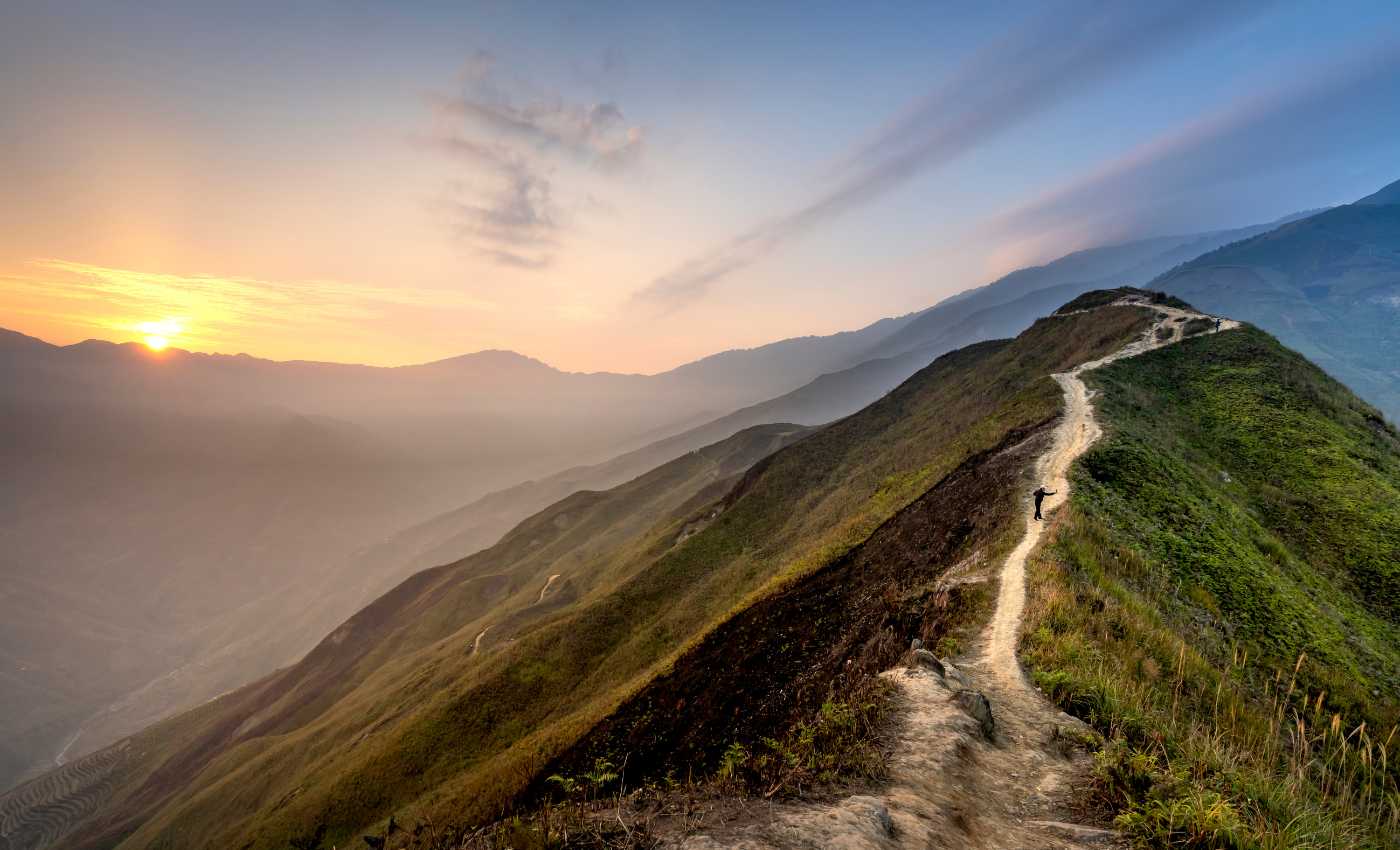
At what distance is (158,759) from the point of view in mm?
110812

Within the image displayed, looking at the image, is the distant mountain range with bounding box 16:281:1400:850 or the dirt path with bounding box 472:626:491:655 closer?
the distant mountain range with bounding box 16:281:1400:850

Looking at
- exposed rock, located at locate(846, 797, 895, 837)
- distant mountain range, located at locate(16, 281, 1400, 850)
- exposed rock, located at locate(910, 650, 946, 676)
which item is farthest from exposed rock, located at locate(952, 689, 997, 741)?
exposed rock, located at locate(846, 797, 895, 837)

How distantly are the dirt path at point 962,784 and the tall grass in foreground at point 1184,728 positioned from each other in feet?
1.86

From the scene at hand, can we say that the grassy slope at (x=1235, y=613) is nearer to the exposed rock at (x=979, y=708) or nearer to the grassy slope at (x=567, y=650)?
the exposed rock at (x=979, y=708)

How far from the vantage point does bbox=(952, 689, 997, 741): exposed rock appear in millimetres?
8477

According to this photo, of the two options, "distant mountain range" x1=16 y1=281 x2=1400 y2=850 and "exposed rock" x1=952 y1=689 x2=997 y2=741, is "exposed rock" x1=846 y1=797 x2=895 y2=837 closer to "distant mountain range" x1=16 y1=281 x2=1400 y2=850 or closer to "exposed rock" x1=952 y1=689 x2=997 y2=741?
"distant mountain range" x1=16 y1=281 x2=1400 y2=850

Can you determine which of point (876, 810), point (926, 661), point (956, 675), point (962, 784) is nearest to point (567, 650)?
point (926, 661)

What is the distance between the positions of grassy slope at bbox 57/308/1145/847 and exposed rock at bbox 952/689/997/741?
22.0 m

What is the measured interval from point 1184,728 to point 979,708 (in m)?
3.11

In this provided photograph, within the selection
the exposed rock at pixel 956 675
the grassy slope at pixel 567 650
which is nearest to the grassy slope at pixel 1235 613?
the exposed rock at pixel 956 675

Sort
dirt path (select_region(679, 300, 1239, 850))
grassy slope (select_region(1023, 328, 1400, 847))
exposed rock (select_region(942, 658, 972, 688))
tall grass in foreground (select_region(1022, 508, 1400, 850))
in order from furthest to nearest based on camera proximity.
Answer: exposed rock (select_region(942, 658, 972, 688)), grassy slope (select_region(1023, 328, 1400, 847)), dirt path (select_region(679, 300, 1239, 850)), tall grass in foreground (select_region(1022, 508, 1400, 850))

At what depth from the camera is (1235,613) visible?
16.1m

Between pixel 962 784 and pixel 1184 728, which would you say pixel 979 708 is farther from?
pixel 1184 728

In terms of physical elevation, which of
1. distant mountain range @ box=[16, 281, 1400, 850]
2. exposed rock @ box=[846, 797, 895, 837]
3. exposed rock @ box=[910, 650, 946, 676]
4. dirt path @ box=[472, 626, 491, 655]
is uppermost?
exposed rock @ box=[846, 797, 895, 837]
